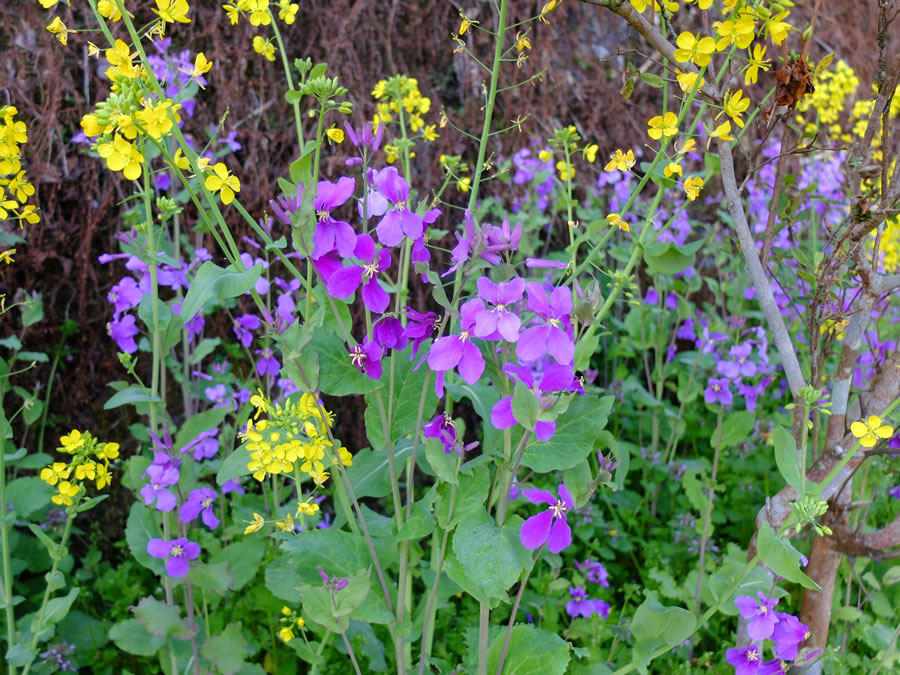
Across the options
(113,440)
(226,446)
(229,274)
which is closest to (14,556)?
(113,440)

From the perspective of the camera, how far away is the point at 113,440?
8.55ft

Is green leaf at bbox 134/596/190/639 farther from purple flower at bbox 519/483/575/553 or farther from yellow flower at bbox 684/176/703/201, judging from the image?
yellow flower at bbox 684/176/703/201

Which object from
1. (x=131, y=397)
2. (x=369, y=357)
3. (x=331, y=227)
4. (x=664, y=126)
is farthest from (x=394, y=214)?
(x=131, y=397)

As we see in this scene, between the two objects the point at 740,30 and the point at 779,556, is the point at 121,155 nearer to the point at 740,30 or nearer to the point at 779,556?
the point at 740,30

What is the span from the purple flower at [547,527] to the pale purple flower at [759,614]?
507 millimetres

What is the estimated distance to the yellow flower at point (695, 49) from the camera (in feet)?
3.77

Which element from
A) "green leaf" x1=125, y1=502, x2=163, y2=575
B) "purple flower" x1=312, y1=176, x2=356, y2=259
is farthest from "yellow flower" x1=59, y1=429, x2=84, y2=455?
"purple flower" x1=312, y1=176, x2=356, y2=259

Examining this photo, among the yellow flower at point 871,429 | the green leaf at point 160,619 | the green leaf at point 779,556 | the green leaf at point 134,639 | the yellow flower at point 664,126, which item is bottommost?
the green leaf at point 134,639

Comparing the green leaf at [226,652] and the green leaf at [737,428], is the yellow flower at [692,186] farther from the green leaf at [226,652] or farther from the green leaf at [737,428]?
the green leaf at [226,652]

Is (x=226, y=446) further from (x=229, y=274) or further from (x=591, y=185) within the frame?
(x=591, y=185)

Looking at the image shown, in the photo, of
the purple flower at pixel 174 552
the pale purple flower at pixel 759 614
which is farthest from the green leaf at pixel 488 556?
the purple flower at pixel 174 552

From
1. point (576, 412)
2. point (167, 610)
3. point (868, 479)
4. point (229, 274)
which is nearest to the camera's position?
point (229, 274)

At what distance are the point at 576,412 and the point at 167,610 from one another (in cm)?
97

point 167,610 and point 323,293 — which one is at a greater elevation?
point 323,293
